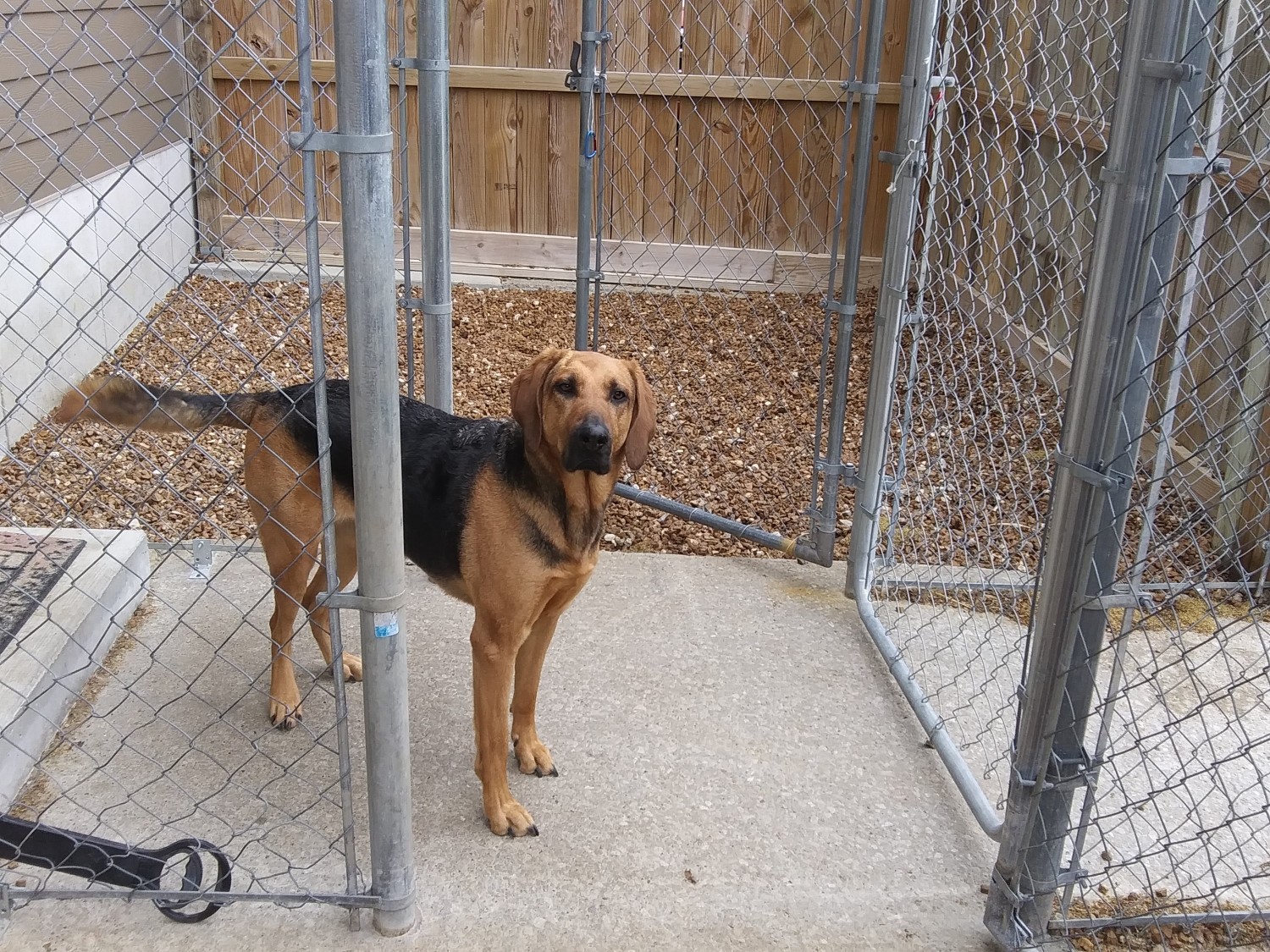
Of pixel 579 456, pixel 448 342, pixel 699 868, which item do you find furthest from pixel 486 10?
pixel 699 868

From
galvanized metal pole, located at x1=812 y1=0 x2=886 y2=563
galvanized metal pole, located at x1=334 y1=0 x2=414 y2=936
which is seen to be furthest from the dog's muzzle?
galvanized metal pole, located at x1=812 y1=0 x2=886 y2=563

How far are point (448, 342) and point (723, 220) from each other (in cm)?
443

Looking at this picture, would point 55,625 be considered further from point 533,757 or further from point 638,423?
point 638,423

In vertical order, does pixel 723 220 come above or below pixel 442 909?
above

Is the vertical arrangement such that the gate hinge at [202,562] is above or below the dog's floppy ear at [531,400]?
below

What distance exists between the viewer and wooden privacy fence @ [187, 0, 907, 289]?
7812 mm

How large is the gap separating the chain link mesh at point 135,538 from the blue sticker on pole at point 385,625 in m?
0.57

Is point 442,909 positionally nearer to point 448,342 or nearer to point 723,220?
point 448,342

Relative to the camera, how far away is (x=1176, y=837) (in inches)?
124

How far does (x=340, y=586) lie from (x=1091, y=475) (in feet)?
7.69

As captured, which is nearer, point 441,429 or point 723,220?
point 441,429

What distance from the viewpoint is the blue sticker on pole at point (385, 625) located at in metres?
2.39

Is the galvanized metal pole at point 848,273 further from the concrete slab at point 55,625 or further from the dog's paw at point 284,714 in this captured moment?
the concrete slab at point 55,625

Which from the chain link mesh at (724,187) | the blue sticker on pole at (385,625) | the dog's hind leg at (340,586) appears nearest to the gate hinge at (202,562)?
the dog's hind leg at (340,586)
